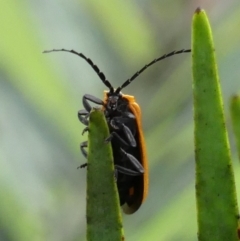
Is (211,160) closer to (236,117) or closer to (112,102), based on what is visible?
(236,117)

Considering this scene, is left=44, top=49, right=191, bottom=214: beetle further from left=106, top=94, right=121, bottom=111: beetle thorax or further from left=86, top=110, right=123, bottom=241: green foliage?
left=86, top=110, right=123, bottom=241: green foliage

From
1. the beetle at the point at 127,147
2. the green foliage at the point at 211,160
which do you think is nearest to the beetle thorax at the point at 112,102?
the beetle at the point at 127,147

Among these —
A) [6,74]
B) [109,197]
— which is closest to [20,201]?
[6,74]

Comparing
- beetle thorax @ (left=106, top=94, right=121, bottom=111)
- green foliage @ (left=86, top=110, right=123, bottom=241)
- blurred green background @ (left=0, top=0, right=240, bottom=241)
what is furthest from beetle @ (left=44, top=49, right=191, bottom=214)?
green foliage @ (left=86, top=110, right=123, bottom=241)

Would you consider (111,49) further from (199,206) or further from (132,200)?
(199,206)

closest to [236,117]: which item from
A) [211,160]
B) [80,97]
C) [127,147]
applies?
[211,160]

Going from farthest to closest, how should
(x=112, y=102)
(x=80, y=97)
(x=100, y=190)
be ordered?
1. (x=80, y=97)
2. (x=112, y=102)
3. (x=100, y=190)
